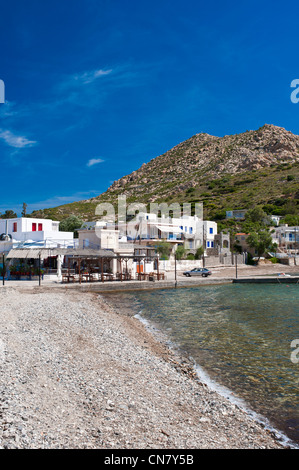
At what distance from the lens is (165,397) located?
25.2 feet

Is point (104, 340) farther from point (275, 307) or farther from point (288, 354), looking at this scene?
point (275, 307)

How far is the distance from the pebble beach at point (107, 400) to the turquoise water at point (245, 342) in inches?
31.6

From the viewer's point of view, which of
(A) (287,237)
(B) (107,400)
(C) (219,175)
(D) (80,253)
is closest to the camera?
(B) (107,400)

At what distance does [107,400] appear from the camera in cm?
697

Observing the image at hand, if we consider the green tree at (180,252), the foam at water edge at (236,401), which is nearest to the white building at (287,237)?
the green tree at (180,252)

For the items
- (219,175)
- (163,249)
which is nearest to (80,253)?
(163,249)

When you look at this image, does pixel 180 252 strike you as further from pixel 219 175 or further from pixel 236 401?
pixel 219 175

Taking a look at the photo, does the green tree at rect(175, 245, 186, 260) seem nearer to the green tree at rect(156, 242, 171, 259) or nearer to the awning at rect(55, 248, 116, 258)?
the green tree at rect(156, 242, 171, 259)

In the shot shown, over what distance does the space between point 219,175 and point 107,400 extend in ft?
398

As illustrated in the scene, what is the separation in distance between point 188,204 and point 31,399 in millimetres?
91772

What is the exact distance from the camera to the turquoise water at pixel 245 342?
331 inches

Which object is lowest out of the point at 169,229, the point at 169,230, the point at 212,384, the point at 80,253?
the point at 212,384

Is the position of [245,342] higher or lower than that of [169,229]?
lower
